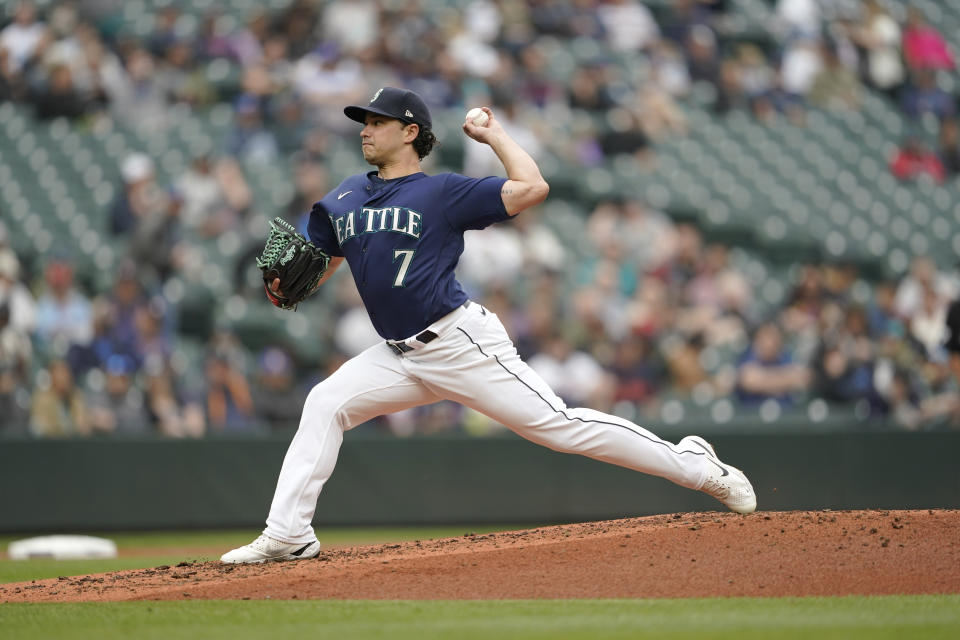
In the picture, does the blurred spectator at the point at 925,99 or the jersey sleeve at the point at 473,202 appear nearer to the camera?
the jersey sleeve at the point at 473,202

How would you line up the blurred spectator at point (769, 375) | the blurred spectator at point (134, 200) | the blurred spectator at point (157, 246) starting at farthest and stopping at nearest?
the blurred spectator at point (134, 200) → the blurred spectator at point (157, 246) → the blurred spectator at point (769, 375)

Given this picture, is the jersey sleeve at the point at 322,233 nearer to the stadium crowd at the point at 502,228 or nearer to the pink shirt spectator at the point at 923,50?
the stadium crowd at the point at 502,228

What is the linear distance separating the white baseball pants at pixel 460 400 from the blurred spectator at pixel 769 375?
552cm

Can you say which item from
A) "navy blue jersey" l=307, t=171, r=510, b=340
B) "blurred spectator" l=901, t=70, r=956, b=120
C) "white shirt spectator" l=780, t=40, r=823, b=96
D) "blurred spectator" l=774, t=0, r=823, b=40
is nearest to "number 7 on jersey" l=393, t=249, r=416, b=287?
"navy blue jersey" l=307, t=171, r=510, b=340

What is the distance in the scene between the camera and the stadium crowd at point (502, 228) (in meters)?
10.4

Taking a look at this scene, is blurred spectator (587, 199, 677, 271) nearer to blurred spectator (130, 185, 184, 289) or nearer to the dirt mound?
blurred spectator (130, 185, 184, 289)

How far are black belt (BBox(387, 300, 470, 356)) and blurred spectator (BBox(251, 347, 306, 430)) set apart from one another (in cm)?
510

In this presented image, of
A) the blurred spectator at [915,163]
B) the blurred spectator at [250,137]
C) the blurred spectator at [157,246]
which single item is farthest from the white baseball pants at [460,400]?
the blurred spectator at [915,163]

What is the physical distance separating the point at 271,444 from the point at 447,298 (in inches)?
206

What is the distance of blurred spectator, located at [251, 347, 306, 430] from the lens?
33.9 feet

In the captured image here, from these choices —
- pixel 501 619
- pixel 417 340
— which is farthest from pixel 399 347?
pixel 501 619

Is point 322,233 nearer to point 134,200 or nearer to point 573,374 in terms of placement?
point 573,374

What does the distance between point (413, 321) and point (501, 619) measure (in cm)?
129

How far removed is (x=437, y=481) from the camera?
33.8ft
